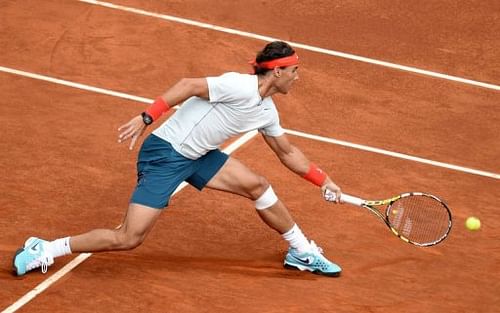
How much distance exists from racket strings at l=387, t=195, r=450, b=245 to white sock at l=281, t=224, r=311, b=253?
77cm

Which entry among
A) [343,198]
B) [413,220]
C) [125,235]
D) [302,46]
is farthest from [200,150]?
[302,46]

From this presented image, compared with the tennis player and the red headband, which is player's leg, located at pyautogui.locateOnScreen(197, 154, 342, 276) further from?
the red headband

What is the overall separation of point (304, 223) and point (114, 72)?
3920mm

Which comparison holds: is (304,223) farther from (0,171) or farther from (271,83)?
(0,171)

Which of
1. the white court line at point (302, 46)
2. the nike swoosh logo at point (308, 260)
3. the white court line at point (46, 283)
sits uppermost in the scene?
the white court line at point (302, 46)

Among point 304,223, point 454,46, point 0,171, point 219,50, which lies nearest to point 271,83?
point 304,223

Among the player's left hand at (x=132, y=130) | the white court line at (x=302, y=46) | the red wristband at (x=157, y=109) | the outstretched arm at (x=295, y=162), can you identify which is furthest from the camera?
the white court line at (x=302, y=46)

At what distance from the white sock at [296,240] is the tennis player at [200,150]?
402 mm

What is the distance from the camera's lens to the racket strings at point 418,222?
11.0 metres

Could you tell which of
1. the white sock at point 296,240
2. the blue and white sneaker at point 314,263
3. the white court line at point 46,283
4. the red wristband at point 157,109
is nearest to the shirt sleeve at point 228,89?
the red wristband at point 157,109

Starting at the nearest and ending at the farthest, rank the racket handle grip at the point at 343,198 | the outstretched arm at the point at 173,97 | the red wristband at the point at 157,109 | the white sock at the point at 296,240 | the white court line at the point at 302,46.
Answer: the outstretched arm at the point at 173,97
the red wristband at the point at 157,109
the racket handle grip at the point at 343,198
the white sock at the point at 296,240
the white court line at the point at 302,46

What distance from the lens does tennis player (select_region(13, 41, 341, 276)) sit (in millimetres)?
10562

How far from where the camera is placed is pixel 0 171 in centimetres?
1250

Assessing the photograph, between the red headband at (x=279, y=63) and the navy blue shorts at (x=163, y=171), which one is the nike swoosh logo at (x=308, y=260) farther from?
the red headband at (x=279, y=63)
